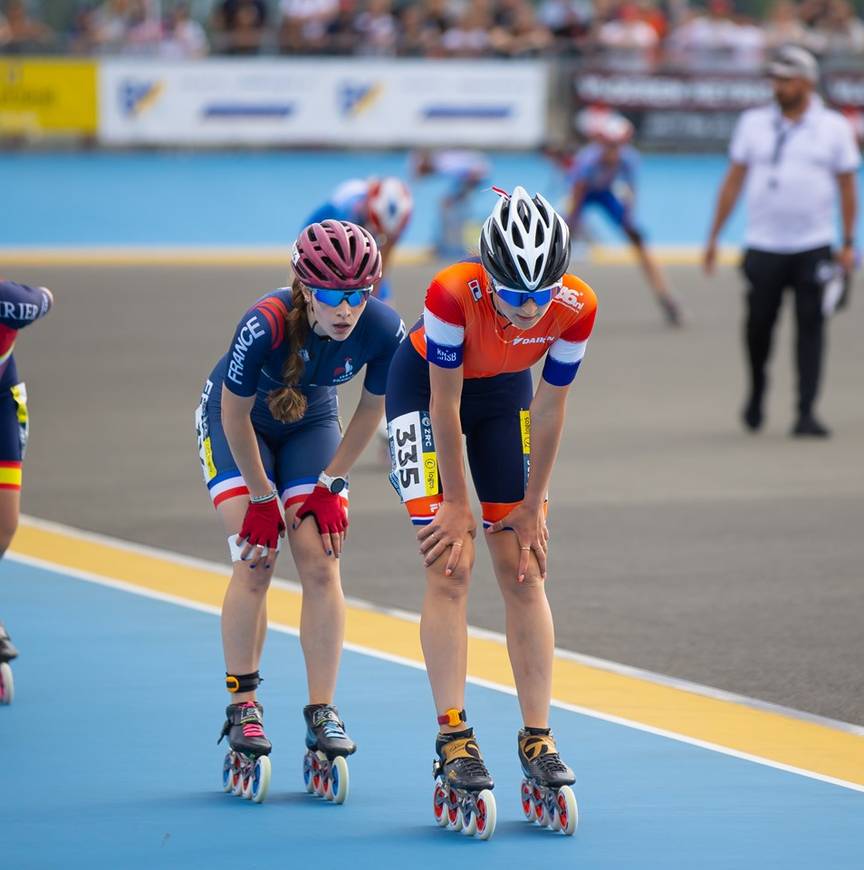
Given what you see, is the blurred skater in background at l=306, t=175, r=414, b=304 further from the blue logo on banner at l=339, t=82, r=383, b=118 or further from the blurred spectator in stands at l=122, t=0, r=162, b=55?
the blurred spectator in stands at l=122, t=0, r=162, b=55

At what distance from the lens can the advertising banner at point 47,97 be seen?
2767 centimetres

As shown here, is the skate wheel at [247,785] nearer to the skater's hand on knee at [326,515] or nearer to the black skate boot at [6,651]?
the skater's hand on knee at [326,515]

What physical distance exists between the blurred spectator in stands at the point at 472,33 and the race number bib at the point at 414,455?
23671 millimetres

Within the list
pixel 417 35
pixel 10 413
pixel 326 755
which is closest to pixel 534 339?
pixel 326 755

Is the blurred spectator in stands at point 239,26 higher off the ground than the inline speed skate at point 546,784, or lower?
lower

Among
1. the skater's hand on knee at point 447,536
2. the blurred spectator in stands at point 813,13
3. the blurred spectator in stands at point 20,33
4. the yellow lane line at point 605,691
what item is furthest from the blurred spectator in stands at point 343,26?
the skater's hand on knee at point 447,536

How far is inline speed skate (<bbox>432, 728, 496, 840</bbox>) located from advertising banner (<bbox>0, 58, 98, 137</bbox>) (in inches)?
933

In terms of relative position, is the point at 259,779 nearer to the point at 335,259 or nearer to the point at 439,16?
the point at 335,259

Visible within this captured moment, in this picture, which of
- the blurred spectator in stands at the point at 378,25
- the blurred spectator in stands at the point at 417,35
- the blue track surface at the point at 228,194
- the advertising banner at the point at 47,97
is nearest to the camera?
the blue track surface at the point at 228,194

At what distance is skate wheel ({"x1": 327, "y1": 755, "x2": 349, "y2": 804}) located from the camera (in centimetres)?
554

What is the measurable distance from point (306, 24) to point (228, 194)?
416 cm

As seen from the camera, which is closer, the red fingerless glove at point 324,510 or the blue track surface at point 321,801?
the blue track surface at point 321,801

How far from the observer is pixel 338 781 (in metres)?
5.54

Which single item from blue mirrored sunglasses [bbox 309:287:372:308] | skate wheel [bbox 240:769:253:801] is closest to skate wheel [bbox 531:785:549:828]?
skate wheel [bbox 240:769:253:801]
